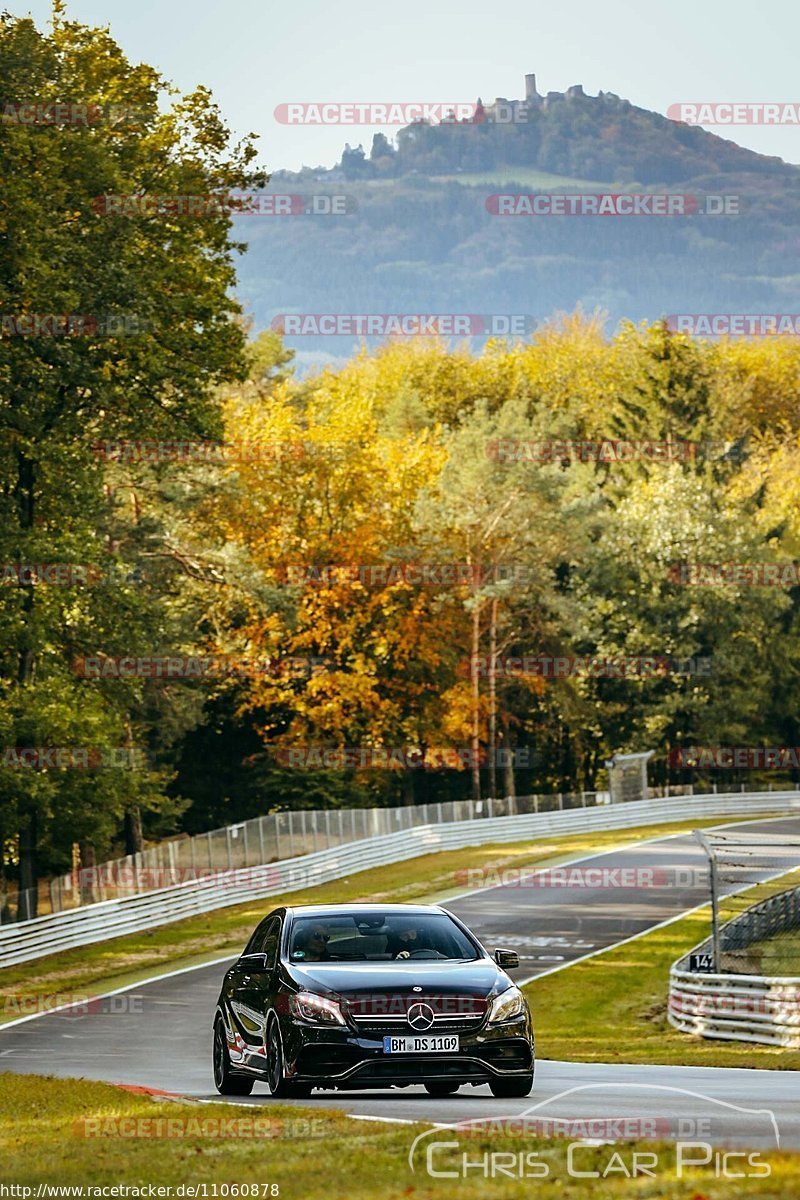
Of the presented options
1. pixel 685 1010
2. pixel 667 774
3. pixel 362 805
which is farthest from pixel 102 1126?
pixel 667 774

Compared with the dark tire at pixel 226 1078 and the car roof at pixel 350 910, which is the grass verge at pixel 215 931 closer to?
the dark tire at pixel 226 1078

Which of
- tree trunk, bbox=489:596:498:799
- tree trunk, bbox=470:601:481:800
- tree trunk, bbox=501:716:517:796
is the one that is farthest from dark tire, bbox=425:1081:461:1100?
tree trunk, bbox=501:716:517:796

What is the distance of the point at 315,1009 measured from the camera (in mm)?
13367

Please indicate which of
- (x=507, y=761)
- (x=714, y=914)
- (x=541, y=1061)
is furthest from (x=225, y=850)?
(x=507, y=761)

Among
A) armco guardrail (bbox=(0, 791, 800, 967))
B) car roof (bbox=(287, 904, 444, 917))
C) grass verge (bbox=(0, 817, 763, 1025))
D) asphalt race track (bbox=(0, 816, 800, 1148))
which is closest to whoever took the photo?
asphalt race track (bbox=(0, 816, 800, 1148))

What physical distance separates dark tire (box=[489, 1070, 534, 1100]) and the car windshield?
39.4 inches

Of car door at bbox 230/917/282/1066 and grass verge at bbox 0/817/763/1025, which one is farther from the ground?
car door at bbox 230/917/282/1066

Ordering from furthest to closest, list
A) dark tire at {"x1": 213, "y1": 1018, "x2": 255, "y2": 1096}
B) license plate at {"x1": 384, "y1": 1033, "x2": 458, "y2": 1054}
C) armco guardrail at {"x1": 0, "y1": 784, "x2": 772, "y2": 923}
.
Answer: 1. armco guardrail at {"x1": 0, "y1": 784, "x2": 772, "y2": 923}
2. dark tire at {"x1": 213, "y1": 1018, "x2": 255, "y2": 1096}
3. license plate at {"x1": 384, "y1": 1033, "x2": 458, "y2": 1054}

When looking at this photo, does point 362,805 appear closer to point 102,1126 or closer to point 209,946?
point 209,946

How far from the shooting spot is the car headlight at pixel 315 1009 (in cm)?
1328

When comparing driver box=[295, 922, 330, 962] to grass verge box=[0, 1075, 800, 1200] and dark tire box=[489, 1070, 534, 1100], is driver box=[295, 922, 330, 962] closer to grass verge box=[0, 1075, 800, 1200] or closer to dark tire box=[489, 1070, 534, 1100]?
grass verge box=[0, 1075, 800, 1200]

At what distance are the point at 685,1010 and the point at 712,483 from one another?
57041 millimetres

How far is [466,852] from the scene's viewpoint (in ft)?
191

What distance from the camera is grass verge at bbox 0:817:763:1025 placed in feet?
114
